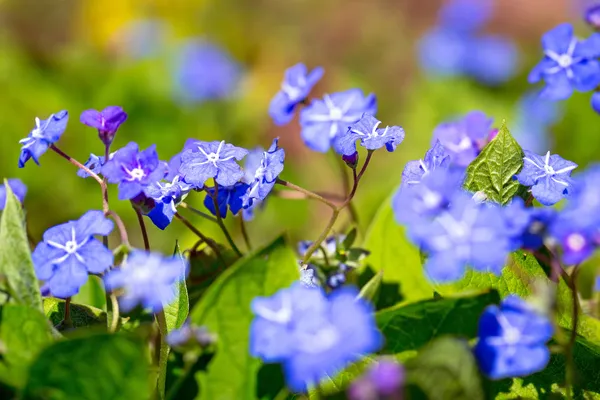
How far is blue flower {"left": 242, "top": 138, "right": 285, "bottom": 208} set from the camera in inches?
39.6

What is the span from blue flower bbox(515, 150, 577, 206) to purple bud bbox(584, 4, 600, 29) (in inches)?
19.8

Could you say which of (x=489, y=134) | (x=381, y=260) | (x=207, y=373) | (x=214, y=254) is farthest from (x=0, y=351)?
(x=489, y=134)

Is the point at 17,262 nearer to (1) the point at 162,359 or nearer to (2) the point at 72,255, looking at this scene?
(2) the point at 72,255

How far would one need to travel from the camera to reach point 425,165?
0.97m

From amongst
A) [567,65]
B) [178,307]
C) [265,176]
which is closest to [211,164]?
[265,176]

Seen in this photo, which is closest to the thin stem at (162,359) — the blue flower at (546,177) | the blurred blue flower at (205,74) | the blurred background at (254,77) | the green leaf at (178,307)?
the green leaf at (178,307)

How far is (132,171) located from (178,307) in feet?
0.63

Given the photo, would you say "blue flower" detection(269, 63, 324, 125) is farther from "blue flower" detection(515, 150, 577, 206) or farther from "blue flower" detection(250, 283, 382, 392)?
"blue flower" detection(250, 283, 382, 392)

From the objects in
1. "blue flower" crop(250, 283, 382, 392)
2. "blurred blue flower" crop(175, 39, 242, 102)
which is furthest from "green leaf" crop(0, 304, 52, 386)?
"blurred blue flower" crop(175, 39, 242, 102)

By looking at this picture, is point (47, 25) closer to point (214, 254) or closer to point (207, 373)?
point (214, 254)

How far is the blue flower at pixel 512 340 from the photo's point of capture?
2.48 ft

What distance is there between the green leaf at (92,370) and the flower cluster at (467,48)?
3.43m

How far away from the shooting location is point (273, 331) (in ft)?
2.35

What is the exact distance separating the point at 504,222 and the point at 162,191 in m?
0.45
